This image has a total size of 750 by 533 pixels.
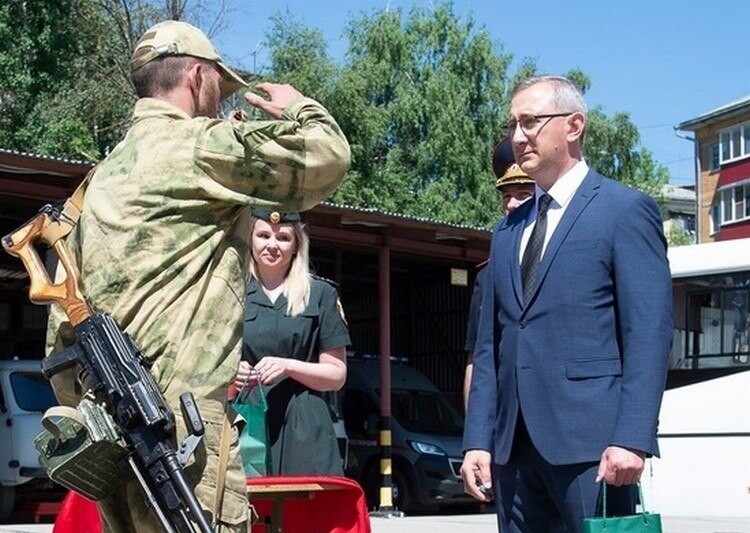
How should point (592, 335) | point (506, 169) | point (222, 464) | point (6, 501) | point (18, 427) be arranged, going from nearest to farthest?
1. point (222, 464)
2. point (592, 335)
3. point (506, 169)
4. point (6, 501)
5. point (18, 427)

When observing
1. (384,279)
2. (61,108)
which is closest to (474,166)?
(61,108)

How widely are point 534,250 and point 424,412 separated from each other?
17544 millimetres

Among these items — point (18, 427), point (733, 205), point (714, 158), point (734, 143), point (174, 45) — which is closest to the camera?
point (174, 45)

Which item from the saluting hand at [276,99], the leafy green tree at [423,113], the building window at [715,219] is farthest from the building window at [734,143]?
the saluting hand at [276,99]

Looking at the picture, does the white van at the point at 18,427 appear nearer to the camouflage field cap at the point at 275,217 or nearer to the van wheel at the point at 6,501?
the van wheel at the point at 6,501

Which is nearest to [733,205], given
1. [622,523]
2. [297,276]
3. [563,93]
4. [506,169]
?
[506,169]

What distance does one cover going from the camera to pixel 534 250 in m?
4.07

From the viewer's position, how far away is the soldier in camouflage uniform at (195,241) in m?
3.29

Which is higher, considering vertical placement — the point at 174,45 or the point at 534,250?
the point at 174,45

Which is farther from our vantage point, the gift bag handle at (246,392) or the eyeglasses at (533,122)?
the gift bag handle at (246,392)

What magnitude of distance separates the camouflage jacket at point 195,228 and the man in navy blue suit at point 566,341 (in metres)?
0.86

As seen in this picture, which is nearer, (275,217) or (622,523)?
(622,523)

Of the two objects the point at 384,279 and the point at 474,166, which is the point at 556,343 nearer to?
the point at 384,279

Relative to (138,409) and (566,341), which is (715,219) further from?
(138,409)
